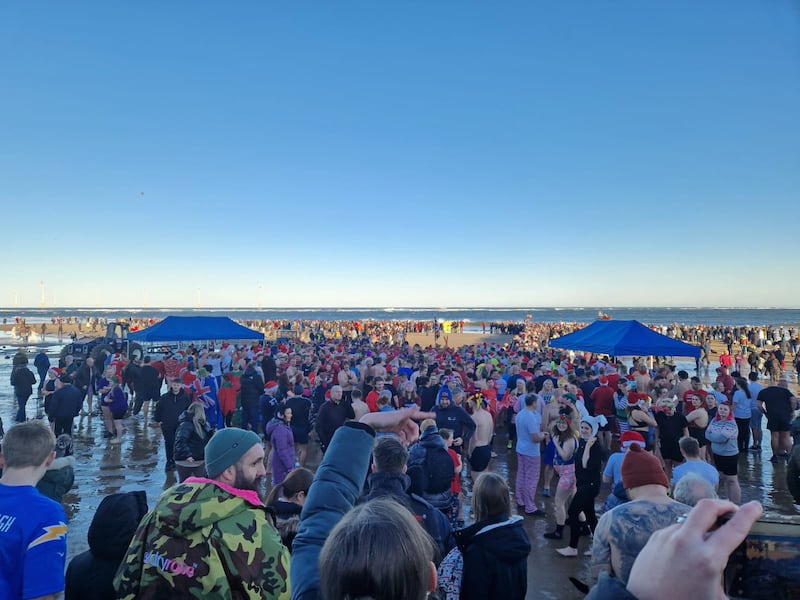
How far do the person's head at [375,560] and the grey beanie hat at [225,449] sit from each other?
958 millimetres

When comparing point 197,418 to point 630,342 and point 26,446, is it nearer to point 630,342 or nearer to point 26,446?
point 26,446

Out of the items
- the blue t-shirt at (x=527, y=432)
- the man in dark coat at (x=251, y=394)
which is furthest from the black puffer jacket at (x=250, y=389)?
the blue t-shirt at (x=527, y=432)

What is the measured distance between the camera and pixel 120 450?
9.95m

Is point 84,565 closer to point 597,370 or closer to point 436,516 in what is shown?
point 436,516

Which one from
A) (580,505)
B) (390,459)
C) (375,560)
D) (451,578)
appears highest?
(375,560)

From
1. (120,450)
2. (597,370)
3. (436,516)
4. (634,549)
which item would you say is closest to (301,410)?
(120,450)

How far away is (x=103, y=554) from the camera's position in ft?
8.18

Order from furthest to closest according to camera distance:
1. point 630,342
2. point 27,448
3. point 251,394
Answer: point 630,342 → point 251,394 → point 27,448

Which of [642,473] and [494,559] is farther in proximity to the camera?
[642,473]

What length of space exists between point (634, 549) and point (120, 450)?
34.0ft

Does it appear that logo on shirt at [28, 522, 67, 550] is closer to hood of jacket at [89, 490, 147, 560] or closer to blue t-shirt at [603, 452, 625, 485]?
hood of jacket at [89, 490, 147, 560]

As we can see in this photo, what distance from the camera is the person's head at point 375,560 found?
126 cm

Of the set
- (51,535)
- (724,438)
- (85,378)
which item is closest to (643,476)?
(51,535)

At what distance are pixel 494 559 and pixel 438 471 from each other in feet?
4.95
